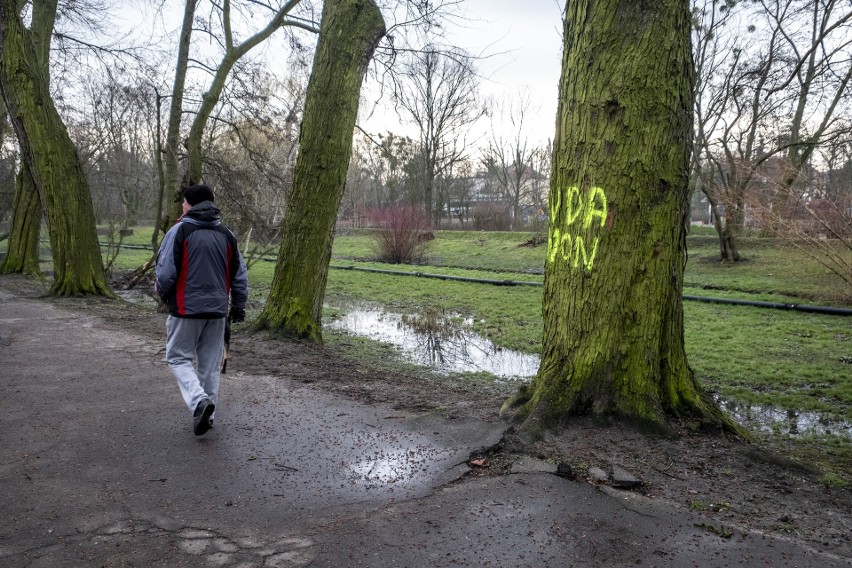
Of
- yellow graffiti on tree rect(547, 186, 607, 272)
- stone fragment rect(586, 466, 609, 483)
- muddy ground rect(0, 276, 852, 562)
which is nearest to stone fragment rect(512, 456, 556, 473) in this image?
muddy ground rect(0, 276, 852, 562)

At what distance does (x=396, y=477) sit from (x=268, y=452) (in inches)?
39.8

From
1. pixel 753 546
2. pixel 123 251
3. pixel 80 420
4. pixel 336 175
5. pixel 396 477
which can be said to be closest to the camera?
pixel 753 546

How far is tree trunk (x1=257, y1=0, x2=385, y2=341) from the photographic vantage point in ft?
28.1

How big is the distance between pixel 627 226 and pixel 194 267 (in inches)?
123

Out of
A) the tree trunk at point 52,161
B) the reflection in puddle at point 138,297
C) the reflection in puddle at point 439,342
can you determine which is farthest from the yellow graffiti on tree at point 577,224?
the reflection in puddle at point 138,297

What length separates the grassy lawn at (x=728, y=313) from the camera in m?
7.53

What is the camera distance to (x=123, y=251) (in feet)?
103

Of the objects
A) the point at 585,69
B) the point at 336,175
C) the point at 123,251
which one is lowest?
the point at 123,251

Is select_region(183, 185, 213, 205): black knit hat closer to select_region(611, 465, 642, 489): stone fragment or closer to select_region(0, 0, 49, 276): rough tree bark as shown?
select_region(611, 465, 642, 489): stone fragment

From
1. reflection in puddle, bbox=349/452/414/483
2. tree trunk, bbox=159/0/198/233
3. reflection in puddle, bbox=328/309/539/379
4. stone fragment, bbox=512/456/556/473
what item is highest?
tree trunk, bbox=159/0/198/233

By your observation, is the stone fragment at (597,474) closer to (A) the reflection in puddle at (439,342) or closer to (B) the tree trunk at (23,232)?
(A) the reflection in puddle at (439,342)

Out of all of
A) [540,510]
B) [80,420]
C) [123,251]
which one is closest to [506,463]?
[540,510]

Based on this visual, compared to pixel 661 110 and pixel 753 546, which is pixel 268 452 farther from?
pixel 661 110

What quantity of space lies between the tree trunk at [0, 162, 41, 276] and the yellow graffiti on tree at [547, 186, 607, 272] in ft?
53.5
